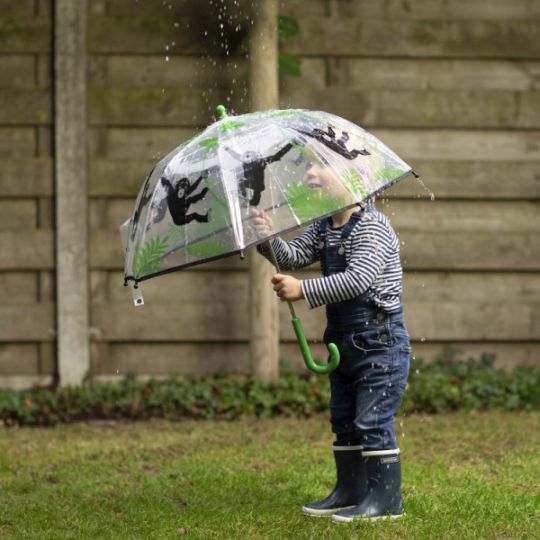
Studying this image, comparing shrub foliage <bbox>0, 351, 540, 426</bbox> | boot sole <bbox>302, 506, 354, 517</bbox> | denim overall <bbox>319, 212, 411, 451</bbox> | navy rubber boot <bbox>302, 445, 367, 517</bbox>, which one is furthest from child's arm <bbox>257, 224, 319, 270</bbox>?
shrub foliage <bbox>0, 351, 540, 426</bbox>

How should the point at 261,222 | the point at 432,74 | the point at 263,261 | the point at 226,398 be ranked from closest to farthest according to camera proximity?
the point at 261,222, the point at 226,398, the point at 263,261, the point at 432,74

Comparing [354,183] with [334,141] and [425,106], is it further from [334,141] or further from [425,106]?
[425,106]

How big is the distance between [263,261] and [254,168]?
120 inches

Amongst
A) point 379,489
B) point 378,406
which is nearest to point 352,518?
point 379,489

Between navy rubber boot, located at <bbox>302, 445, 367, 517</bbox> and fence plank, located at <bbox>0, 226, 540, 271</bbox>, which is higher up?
fence plank, located at <bbox>0, 226, 540, 271</bbox>

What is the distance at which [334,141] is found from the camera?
12.8ft

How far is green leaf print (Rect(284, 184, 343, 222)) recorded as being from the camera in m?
3.66

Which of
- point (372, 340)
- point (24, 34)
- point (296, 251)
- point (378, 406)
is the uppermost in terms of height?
point (24, 34)

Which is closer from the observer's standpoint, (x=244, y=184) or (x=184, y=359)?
(x=244, y=184)

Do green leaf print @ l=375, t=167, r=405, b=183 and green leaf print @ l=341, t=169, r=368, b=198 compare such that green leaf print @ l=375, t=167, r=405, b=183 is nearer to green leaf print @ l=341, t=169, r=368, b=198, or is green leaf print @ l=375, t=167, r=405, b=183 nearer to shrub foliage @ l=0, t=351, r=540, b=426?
green leaf print @ l=341, t=169, r=368, b=198

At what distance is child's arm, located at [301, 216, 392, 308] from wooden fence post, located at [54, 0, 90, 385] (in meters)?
3.27

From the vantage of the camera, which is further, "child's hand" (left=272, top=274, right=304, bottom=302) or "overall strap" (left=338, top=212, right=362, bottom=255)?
"overall strap" (left=338, top=212, right=362, bottom=255)

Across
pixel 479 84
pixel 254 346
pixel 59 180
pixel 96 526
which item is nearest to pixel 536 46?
pixel 479 84

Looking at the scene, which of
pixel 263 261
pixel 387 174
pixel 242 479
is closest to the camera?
pixel 387 174
